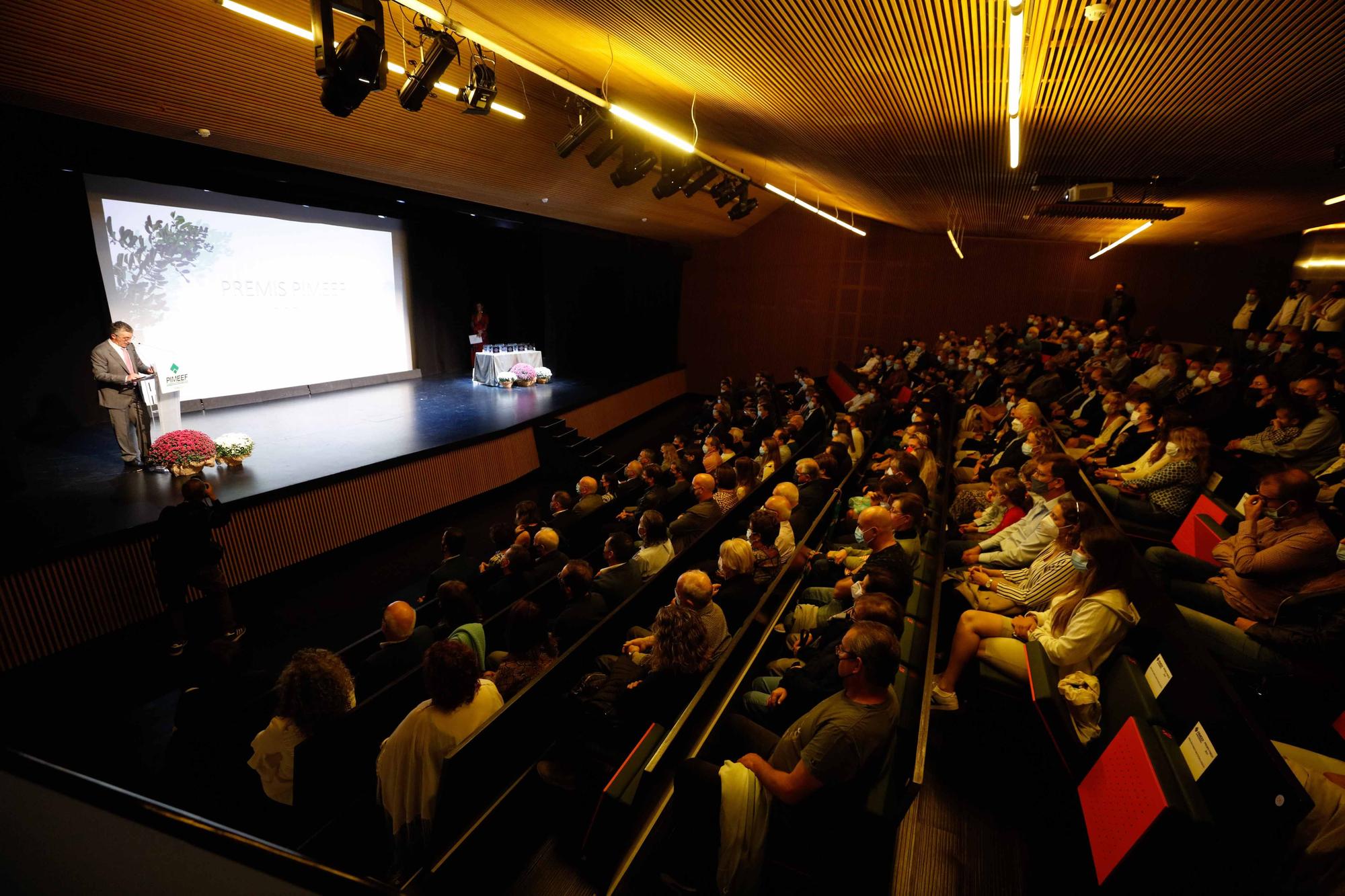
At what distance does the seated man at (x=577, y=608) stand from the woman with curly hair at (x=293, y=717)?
39.0 inches

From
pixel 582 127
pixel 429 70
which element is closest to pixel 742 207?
pixel 582 127

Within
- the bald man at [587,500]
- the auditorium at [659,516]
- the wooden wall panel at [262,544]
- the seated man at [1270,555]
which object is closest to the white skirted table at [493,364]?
the auditorium at [659,516]

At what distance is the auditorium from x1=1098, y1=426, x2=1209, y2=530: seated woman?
1.5 inches

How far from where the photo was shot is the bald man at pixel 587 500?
5.19 metres

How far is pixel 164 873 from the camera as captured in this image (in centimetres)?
58

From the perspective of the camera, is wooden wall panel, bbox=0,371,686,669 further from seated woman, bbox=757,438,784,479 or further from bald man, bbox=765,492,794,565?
→ bald man, bbox=765,492,794,565

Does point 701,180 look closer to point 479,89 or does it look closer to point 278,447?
point 479,89

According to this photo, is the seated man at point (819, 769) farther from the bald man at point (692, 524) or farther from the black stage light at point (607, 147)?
the black stage light at point (607, 147)

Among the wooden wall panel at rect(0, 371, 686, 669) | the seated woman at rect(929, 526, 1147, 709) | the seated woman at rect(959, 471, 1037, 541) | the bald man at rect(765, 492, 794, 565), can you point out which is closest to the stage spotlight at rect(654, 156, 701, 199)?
the bald man at rect(765, 492, 794, 565)

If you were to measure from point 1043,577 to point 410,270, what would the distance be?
1131cm

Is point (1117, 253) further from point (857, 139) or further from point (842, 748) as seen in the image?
point (842, 748)

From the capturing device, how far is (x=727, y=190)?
741cm

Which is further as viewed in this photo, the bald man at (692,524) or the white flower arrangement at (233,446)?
the white flower arrangement at (233,446)

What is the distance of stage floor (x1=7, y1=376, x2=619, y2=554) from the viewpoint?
182 inches
